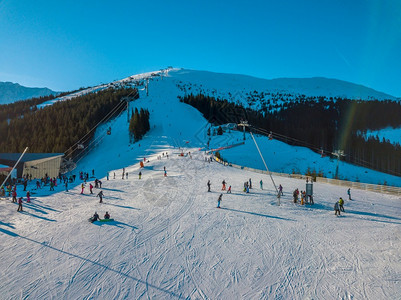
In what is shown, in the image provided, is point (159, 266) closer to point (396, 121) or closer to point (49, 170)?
point (49, 170)

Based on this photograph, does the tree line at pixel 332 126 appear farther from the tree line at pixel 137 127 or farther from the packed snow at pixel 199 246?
the packed snow at pixel 199 246

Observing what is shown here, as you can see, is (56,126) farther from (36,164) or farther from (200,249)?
(200,249)

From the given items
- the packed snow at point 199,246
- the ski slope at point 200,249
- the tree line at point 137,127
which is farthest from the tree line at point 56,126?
the ski slope at point 200,249

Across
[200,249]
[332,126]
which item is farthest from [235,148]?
[332,126]

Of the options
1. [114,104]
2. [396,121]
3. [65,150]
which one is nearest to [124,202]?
[65,150]

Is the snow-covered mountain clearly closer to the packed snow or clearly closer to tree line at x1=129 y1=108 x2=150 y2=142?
tree line at x1=129 y1=108 x2=150 y2=142
